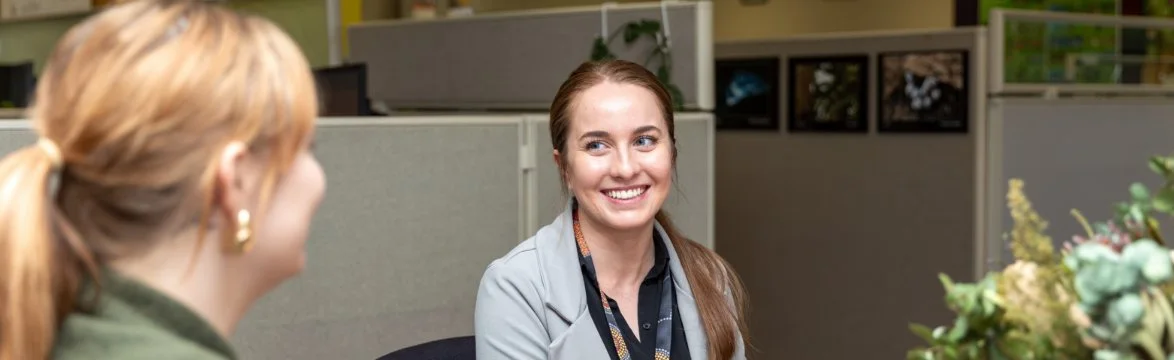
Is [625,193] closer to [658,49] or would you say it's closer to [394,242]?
[394,242]

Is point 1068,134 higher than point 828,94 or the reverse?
the reverse

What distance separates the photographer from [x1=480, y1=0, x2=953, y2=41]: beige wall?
7137 millimetres

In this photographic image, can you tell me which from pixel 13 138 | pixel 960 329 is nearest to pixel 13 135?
pixel 13 138

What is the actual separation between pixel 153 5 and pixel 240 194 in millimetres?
143

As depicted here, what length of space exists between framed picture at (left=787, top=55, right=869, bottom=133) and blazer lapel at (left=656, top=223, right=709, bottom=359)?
92.0 inches

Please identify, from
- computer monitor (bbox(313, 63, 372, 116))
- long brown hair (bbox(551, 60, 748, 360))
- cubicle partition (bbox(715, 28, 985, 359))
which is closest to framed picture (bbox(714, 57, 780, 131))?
cubicle partition (bbox(715, 28, 985, 359))

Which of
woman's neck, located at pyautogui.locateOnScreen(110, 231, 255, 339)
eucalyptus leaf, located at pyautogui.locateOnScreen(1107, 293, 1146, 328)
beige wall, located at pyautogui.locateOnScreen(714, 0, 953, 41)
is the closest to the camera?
eucalyptus leaf, located at pyautogui.locateOnScreen(1107, 293, 1146, 328)

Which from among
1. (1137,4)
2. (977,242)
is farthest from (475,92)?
(1137,4)

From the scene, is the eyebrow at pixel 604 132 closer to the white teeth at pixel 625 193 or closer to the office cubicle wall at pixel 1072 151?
the white teeth at pixel 625 193

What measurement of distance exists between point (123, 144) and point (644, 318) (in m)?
1.04

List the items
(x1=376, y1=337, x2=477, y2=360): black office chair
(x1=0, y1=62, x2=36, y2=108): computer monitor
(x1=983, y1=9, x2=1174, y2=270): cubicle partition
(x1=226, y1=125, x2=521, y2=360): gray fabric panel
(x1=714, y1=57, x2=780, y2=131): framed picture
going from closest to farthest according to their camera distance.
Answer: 1. (x1=376, y1=337, x2=477, y2=360): black office chair
2. (x1=226, y1=125, x2=521, y2=360): gray fabric panel
3. (x1=983, y1=9, x2=1174, y2=270): cubicle partition
4. (x1=714, y1=57, x2=780, y2=131): framed picture
5. (x1=0, y1=62, x2=36, y2=108): computer monitor

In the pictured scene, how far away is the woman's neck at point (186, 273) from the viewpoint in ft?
2.77

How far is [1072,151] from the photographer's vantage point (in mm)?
3803

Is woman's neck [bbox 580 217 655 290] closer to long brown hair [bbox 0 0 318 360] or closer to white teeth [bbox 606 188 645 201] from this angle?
white teeth [bbox 606 188 645 201]
